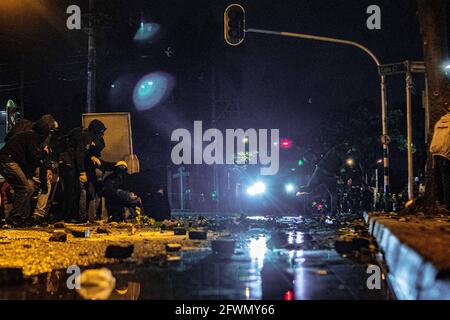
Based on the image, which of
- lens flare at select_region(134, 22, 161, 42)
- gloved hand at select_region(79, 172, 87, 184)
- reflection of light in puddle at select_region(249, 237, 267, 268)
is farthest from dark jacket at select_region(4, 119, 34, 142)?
lens flare at select_region(134, 22, 161, 42)

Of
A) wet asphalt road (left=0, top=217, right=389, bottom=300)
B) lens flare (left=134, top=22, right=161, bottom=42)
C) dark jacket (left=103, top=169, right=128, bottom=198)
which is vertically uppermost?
lens flare (left=134, top=22, right=161, bottom=42)

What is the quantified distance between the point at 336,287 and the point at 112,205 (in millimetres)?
Result: 10999

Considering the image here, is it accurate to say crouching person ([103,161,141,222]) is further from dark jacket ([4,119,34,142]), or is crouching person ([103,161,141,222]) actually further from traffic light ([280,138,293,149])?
traffic light ([280,138,293,149])

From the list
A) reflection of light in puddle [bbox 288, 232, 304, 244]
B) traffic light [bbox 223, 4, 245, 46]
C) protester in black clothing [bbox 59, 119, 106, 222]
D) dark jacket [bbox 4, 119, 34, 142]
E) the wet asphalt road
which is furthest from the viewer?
traffic light [bbox 223, 4, 245, 46]

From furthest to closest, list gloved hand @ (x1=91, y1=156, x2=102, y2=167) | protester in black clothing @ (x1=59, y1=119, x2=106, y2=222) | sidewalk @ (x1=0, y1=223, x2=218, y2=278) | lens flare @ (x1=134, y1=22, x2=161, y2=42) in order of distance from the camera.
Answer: lens flare @ (x1=134, y1=22, x2=161, y2=42)
gloved hand @ (x1=91, y1=156, x2=102, y2=167)
protester in black clothing @ (x1=59, y1=119, x2=106, y2=222)
sidewalk @ (x1=0, y1=223, x2=218, y2=278)

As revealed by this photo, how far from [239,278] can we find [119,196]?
9718 mm

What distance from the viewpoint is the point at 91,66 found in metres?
22.1

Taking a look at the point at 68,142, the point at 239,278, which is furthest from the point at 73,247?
the point at 68,142

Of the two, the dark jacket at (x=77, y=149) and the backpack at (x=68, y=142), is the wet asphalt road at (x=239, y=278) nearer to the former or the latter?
the dark jacket at (x=77, y=149)

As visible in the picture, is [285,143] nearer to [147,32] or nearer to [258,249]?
[147,32]

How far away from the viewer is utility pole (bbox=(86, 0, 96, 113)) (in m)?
21.4

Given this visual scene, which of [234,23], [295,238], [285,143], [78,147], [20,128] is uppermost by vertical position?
[234,23]

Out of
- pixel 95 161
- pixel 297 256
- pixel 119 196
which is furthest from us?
pixel 95 161

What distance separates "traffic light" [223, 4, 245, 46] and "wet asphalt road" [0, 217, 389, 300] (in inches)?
483
